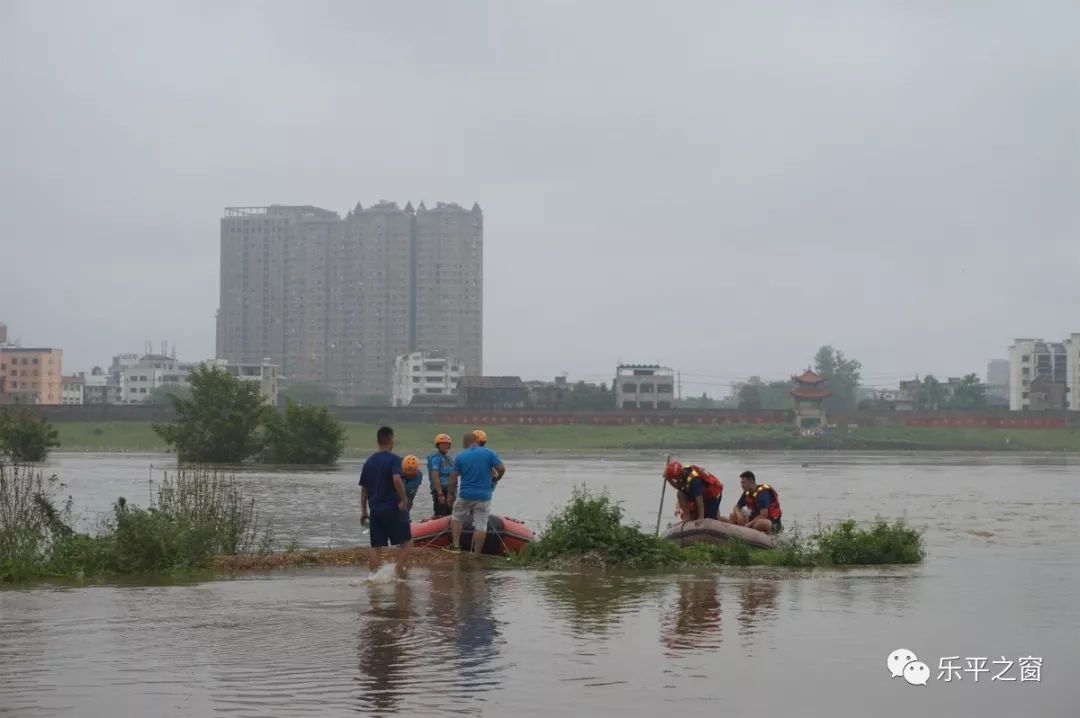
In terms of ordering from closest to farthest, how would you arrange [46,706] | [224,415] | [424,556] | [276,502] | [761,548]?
1. [46,706]
2. [424,556]
3. [761,548]
4. [276,502]
5. [224,415]

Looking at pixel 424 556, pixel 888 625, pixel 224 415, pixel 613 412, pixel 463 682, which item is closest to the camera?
pixel 463 682

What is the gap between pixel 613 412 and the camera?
12494 centimetres

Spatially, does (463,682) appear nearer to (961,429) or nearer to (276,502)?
(276,502)

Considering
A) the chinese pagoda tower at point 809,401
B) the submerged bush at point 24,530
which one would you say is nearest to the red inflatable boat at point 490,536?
the submerged bush at point 24,530

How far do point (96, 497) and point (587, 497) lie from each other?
881 inches

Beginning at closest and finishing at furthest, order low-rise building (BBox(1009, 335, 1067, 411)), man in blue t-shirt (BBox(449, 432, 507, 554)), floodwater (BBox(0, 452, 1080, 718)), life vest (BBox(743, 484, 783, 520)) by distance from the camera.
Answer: floodwater (BBox(0, 452, 1080, 718)), man in blue t-shirt (BBox(449, 432, 507, 554)), life vest (BBox(743, 484, 783, 520)), low-rise building (BBox(1009, 335, 1067, 411))

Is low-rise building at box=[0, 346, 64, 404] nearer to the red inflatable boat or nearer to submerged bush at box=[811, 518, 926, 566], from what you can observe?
the red inflatable boat

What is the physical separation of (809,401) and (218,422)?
80650 mm

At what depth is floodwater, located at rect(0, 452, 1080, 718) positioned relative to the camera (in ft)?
29.5

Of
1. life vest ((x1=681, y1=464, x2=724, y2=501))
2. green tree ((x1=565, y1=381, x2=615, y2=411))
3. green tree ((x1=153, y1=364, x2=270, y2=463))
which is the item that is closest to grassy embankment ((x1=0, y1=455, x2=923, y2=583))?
life vest ((x1=681, y1=464, x2=724, y2=501))

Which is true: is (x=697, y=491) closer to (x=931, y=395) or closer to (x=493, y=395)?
(x=493, y=395)

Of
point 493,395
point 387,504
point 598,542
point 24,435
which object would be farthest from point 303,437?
point 493,395

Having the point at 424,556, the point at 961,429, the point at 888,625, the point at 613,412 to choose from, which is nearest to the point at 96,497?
the point at 424,556

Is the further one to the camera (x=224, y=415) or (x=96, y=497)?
(x=224, y=415)
